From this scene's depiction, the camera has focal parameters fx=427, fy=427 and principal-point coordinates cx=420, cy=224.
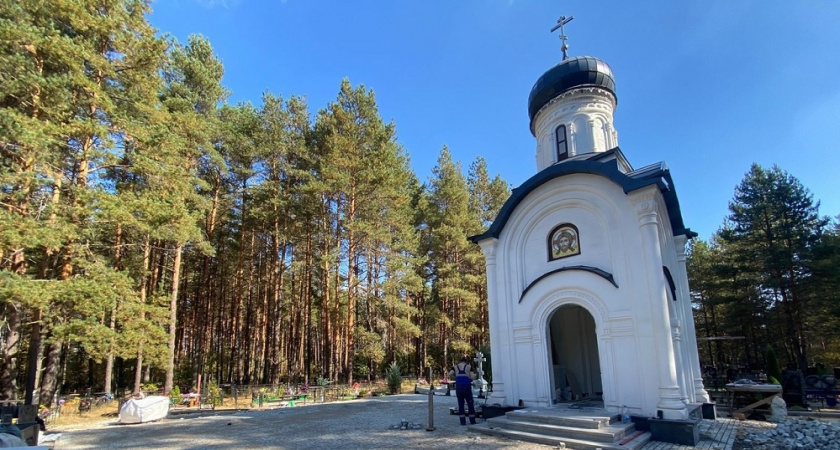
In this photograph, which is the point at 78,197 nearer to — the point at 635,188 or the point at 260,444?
the point at 260,444

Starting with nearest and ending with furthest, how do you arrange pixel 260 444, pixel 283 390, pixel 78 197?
pixel 260 444 → pixel 78 197 → pixel 283 390

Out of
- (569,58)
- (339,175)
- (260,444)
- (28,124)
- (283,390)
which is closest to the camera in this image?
(260,444)

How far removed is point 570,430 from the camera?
8.02 m

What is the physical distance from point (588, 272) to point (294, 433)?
7621 mm

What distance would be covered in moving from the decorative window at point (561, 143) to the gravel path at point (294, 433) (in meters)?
8.21

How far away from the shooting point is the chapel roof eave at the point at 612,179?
9.42m

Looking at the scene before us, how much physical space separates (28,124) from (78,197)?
2.22 metres

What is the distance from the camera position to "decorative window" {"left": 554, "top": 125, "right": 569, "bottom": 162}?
42.8ft

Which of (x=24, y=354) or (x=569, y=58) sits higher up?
(x=569, y=58)

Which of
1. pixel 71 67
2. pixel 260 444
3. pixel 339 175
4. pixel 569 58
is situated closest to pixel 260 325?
pixel 339 175

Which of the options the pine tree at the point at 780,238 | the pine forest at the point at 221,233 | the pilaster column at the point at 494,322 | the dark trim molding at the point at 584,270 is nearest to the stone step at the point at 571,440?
the pilaster column at the point at 494,322

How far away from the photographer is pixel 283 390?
18.9 m

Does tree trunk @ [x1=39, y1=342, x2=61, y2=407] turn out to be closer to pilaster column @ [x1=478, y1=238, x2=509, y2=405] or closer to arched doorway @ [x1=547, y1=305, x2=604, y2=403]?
pilaster column @ [x1=478, y1=238, x2=509, y2=405]

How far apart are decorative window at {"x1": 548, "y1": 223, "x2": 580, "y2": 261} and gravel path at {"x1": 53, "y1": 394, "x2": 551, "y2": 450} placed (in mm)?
4592
